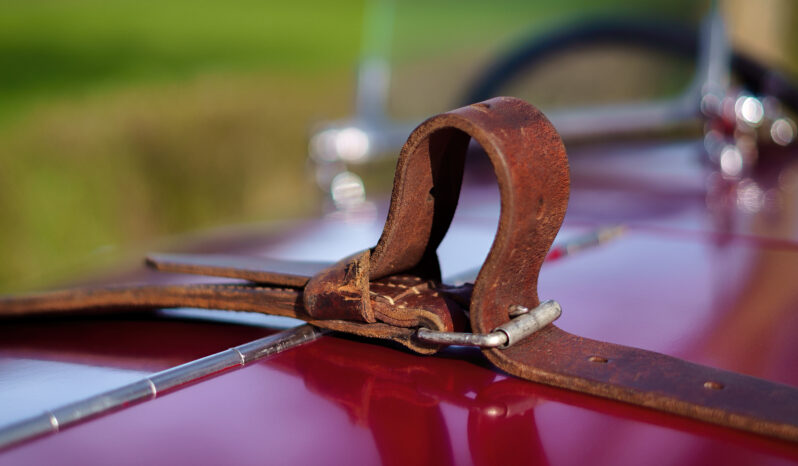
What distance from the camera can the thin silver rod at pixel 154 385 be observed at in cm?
67

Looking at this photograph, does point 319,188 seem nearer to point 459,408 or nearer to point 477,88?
point 477,88

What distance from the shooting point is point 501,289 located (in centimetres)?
79

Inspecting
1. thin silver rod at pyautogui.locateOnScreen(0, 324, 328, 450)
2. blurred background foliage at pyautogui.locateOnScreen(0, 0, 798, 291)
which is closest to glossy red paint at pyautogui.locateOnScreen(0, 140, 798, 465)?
thin silver rod at pyautogui.locateOnScreen(0, 324, 328, 450)

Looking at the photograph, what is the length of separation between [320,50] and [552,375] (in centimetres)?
1030

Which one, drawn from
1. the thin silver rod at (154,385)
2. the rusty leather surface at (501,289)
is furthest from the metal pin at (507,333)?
the thin silver rod at (154,385)

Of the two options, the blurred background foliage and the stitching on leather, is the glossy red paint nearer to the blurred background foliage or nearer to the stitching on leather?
the stitching on leather

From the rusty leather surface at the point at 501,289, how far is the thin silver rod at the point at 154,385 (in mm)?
36

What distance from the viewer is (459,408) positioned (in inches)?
28.2

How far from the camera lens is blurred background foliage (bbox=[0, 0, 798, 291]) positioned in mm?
2865

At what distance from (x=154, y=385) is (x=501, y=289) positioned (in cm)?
35

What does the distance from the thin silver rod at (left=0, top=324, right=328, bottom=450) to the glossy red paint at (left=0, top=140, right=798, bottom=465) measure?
0.01 m

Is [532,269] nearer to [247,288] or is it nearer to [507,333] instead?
[507,333]

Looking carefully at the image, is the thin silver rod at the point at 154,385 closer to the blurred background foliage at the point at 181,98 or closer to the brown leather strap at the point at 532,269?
the brown leather strap at the point at 532,269

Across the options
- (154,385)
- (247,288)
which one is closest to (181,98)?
(247,288)
